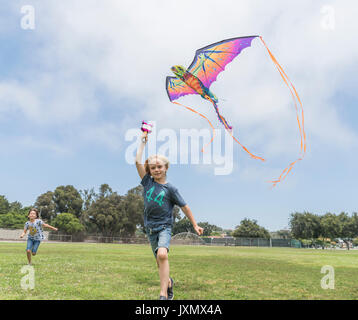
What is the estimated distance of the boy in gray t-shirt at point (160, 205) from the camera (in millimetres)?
4180

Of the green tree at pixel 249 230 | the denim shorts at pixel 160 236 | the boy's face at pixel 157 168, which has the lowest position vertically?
the green tree at pixel 249 230

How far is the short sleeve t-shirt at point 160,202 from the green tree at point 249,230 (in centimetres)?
8334

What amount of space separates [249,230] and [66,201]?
4683 centimetres

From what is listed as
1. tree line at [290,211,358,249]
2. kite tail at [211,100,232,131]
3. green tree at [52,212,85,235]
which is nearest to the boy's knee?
kite tail at [211,100,232,131]

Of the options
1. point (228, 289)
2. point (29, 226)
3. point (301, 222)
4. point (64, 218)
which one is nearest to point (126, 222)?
point (64, 218)

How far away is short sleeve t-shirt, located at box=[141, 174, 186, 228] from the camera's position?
4.34 metres

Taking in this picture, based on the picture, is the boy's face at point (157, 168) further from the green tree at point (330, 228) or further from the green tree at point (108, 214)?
the green tree at point (330, 228)

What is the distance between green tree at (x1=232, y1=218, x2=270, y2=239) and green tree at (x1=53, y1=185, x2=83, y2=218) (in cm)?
4220

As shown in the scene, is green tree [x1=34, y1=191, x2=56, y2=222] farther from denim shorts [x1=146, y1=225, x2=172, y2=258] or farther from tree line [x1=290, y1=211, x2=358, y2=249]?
denim shorts [x1=146, y1=225, x2=172, y2=258]

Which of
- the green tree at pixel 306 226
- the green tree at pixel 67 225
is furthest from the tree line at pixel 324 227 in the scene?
the green tree at pixel 67 225

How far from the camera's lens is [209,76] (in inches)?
342

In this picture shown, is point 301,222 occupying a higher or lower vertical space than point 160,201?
lower
